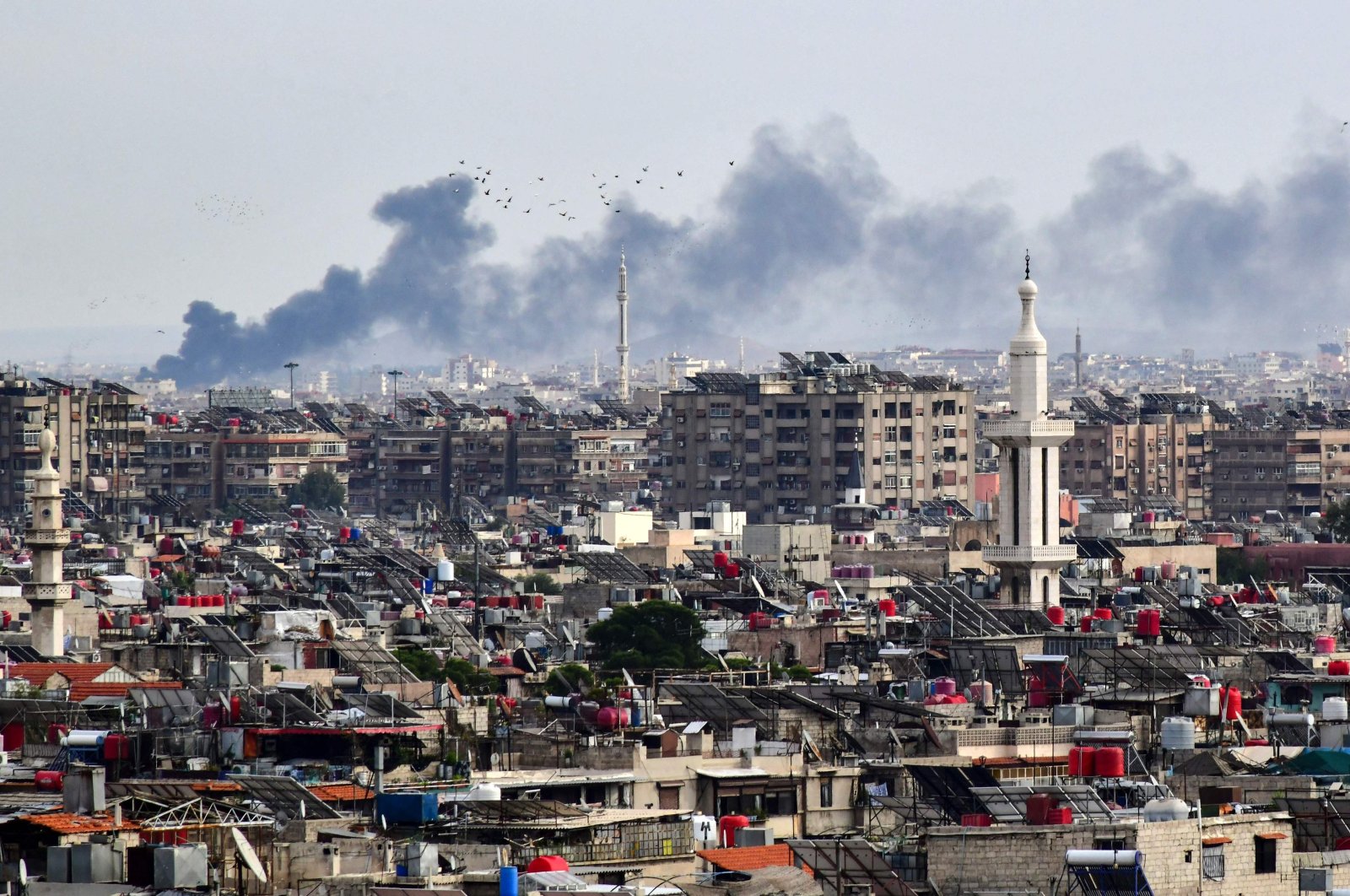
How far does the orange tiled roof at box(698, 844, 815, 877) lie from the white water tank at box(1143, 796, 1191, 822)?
8.04 ft

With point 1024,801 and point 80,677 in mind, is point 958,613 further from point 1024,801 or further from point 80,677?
point 1024,801

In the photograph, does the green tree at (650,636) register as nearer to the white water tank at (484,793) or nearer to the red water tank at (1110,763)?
the red water tank at (1110,763)

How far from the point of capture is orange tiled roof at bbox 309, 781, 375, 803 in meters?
31.7

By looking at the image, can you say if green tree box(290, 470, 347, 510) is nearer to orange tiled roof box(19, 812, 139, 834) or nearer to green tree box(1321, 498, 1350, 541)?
green tree box(1321, 498, 1350, 541)

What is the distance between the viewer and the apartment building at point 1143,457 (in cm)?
17225

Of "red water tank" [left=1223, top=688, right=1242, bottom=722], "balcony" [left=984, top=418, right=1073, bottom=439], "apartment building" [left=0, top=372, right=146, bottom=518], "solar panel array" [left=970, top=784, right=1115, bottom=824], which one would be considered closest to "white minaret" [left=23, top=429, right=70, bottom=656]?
"balcony" [left=984, top=418, right=1073, bottom=439]

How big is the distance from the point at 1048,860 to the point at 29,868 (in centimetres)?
658

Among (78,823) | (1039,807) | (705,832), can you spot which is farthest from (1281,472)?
(78,823)

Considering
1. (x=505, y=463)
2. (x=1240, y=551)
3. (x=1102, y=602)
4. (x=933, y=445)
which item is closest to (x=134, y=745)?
(x=1102, y=602)

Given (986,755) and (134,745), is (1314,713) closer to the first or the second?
(986,755)

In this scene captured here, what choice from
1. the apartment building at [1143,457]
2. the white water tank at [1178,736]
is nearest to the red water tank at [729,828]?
the white water tank at [1178,736]

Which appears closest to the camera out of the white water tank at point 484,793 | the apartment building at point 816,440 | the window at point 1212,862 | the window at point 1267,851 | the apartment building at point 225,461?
the window at point 1212,862

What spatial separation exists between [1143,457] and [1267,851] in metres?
148

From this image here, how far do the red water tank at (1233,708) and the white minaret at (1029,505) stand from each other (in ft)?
68.6
